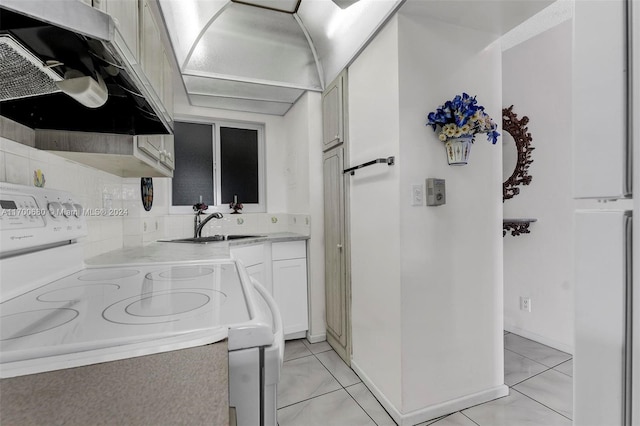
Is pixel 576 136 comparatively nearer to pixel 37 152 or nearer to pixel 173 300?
pixel 173 300

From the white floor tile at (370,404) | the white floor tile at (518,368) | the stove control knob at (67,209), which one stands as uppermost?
the stove control knob at (67,209)

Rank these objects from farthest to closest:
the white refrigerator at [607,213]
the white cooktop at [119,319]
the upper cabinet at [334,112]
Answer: the upper cabinet at [334,112], the white cooktop at [119,319], the white refrigerator at [607,213]

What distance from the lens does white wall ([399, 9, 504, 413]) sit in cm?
164

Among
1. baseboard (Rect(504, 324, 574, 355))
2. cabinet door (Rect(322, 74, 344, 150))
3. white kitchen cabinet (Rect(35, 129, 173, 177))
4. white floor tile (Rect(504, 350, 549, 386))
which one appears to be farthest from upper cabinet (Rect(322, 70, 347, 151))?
baseboard (Rect(504, 324, 574, 355))

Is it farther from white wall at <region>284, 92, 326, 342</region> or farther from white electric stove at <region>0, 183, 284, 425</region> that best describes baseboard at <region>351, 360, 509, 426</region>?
white electric stove at <region>0, 183, 284, 425</region>

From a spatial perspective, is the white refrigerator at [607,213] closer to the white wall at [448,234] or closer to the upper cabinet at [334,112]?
the white wall at [448,234]

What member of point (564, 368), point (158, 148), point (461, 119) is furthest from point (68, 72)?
point (564, 368)

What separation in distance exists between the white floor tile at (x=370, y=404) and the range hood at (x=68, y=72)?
186 cm

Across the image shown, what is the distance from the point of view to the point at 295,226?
3.02m

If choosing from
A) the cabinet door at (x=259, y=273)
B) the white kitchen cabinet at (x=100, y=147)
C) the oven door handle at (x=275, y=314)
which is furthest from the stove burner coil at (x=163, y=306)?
the cabinet door at (x=259, y=273)

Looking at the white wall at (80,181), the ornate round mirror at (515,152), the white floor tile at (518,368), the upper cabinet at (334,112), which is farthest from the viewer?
the ornate round mirror at (515,152)

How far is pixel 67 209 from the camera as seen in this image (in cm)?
111

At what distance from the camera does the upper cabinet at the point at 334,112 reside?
2260 millimetres

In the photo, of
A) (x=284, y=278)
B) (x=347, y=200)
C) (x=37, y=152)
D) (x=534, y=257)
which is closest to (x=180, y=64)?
(x=37, y=152)
